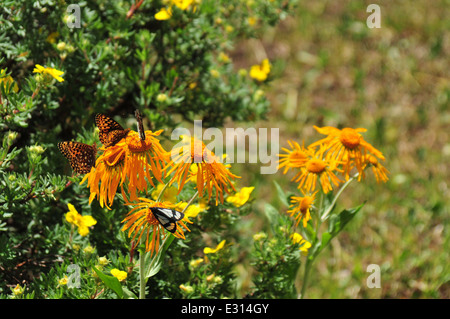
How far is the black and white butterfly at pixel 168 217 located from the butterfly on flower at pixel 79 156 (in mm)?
297

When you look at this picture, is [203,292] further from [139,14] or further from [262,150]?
[262,150]

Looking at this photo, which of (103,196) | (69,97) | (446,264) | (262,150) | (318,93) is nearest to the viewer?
(103,196)

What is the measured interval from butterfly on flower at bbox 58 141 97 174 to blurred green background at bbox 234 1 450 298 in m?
1.44

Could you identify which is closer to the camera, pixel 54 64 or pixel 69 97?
pixel 54 64

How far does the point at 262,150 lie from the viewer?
3.45 meters

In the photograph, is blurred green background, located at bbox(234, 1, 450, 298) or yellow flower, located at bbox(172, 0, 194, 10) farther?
blurred green background, located at bbox(234, 1, 450, 298)

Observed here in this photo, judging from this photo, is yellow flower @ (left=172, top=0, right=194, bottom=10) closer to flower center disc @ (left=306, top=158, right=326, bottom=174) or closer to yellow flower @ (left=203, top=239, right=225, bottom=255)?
flower center disc @ (left=306, top=158, right=326, bottom=174)

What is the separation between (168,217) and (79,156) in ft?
1.24

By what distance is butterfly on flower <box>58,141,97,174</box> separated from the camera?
5.11 ft

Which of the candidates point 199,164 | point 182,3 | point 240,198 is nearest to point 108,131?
point 199,164

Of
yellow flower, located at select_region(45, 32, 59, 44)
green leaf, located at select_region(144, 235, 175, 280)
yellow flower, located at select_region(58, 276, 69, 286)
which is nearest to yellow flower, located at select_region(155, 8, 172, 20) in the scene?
yellow flower, located at select_region(45, 32, 59, 44)

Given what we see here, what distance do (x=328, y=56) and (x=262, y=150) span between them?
1185mm

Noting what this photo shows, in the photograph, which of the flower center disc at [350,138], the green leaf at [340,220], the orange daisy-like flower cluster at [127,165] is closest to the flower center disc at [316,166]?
the flower center disc at [350,138]

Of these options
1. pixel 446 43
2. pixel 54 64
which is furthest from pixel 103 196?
pixel 446 43
